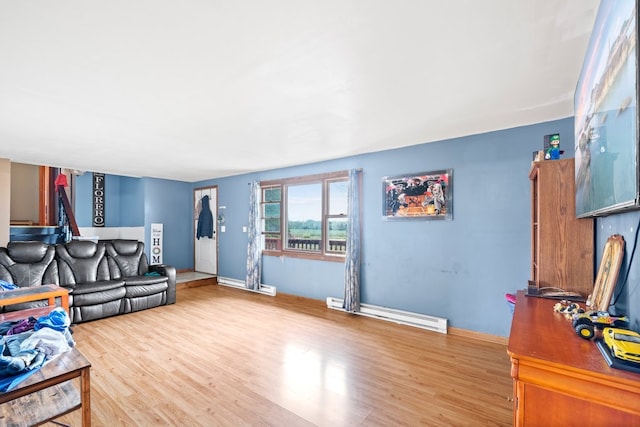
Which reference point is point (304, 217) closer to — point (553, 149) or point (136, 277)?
point (136, 277)

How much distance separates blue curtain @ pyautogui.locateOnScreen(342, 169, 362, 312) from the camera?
4.25 m

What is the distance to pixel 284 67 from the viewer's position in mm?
1949

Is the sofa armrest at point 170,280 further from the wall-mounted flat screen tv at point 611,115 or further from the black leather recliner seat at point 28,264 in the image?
the wall-mounted flat screen tv at point 611,115

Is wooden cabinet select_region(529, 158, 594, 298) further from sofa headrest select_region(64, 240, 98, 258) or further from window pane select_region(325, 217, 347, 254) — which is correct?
sofa headrest select_region(64, 240, 98, 258)

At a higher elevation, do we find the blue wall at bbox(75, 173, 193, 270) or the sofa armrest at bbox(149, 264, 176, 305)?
the blue wall at bbox(75, 173, 193, 270)

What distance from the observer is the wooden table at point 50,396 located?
1.45 meters

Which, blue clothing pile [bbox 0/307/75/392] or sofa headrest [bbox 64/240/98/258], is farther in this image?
sofa headrest [bbox 64/240/98/258]

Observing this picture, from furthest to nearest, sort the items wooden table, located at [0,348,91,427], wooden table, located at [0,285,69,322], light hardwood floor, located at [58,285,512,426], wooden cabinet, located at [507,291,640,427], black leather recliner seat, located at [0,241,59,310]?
black leather recliner seat, located at [0,241,59,310] → wooden table, located at [0,285,69,322] → light hardwood floor, located at [58,285,512,426] → wooden table, located at [0,348,91,427] → wooden cabinet, located at [507,291,640,427]

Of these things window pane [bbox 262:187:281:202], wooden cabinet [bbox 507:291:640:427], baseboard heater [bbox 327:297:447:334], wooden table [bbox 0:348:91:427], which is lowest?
baseboard heater [bbox 327:297:447:334]

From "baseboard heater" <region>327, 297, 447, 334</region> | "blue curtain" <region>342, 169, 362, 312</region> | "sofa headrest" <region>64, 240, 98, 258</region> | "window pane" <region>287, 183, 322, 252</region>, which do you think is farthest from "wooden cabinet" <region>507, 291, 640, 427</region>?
"sofa headrest" <region>64, 240, 98, 258</region>

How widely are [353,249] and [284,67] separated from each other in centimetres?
291

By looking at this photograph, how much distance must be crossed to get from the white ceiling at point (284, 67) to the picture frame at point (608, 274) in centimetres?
117

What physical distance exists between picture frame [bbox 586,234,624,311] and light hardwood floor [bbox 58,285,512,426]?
42.8 inches

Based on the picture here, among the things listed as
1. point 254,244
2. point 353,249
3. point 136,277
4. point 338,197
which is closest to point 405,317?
point 353,249
